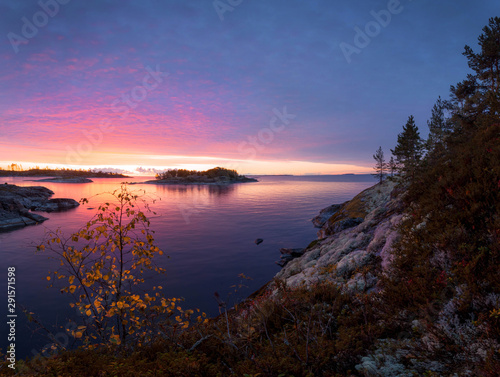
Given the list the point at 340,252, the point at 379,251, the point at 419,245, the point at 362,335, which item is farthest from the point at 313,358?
the point at 340,252

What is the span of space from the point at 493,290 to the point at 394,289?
196cm

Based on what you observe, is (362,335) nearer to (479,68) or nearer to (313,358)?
(313,358)

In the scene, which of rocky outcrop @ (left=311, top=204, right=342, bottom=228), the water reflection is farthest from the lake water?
the water reflection

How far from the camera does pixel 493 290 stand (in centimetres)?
514

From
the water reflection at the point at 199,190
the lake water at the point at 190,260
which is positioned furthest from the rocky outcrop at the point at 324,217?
the water reflection at the point at 199,190

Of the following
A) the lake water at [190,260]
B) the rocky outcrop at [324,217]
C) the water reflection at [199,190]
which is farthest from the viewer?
the water reflection at [199,190]

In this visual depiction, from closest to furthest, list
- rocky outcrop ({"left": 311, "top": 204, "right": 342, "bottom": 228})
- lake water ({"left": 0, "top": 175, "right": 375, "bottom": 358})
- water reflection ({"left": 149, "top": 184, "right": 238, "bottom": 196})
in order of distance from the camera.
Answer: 1. lake water ({"left": 0, "top": 175, "right": 375, "bottom": 358})
2. rocky outcrop ({"left": 311, "top": 204, "right": 342, "bottom": 228})
3. water reflection ({"left": 149, "top": 184, "right": 238, "bottom": 196})

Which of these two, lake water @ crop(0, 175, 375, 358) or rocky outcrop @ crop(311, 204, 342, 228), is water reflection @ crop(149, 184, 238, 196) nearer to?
lake water @ crop(0, 175, 375, 358)

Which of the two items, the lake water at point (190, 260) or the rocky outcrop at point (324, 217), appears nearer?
the lake water at point (190, 260)

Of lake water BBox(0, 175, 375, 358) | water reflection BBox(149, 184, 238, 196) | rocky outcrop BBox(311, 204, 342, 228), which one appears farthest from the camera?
water reflection BBox(149, 184, 238, 196)

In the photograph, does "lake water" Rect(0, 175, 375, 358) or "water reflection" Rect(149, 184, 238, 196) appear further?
"water reflection" Rect(149, 184, 238, 196)

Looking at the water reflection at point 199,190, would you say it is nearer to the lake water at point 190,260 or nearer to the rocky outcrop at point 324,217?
the lake water at point 190,260

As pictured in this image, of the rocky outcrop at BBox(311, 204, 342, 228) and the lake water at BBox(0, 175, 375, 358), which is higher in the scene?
the rocky outcrop at BBox(311, 204, 342, 228)

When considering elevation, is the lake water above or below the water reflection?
below
